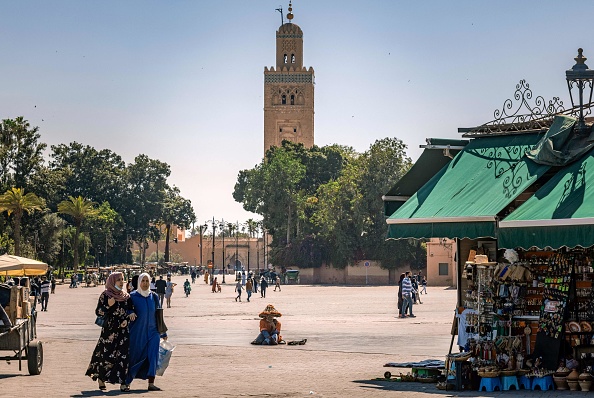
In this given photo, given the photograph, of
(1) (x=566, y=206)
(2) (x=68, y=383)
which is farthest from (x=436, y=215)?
(2) (x=68, y=383)

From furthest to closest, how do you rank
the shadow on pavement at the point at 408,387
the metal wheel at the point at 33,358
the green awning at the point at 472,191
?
the metal wheel at the point at 33,358 < the green awning at the point at 472,191 < the shadow on pavement at the point at 408,387

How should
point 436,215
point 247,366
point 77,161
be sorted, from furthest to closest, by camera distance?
point 77,161 < point 247,366 < point 436,215

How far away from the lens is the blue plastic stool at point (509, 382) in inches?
579

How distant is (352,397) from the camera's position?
13.9 meters

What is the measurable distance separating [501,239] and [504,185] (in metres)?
1.37

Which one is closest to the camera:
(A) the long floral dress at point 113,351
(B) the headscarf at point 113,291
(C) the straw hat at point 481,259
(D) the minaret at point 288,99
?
(A) the long floral dress at point 113,351

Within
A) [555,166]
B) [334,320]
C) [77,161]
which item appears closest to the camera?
[555,166]

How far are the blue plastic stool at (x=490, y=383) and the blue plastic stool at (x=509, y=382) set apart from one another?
8 cm

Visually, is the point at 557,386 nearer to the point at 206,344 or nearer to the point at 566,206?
the point at 566,206

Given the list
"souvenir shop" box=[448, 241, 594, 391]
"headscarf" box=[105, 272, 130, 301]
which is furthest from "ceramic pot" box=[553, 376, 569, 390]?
"headscarf" box=[105, 272, 130, 301]

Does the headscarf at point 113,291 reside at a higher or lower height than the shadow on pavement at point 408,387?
higher

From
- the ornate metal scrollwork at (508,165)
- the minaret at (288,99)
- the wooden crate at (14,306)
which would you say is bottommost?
the wooden crate at (14,306)

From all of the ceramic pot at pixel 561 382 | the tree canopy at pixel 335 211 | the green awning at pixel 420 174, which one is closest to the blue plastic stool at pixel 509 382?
the ceramic pot at pixel 561 382

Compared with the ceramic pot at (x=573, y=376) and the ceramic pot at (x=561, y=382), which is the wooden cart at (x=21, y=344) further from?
the ceramic pot at (x=573, y=376)
